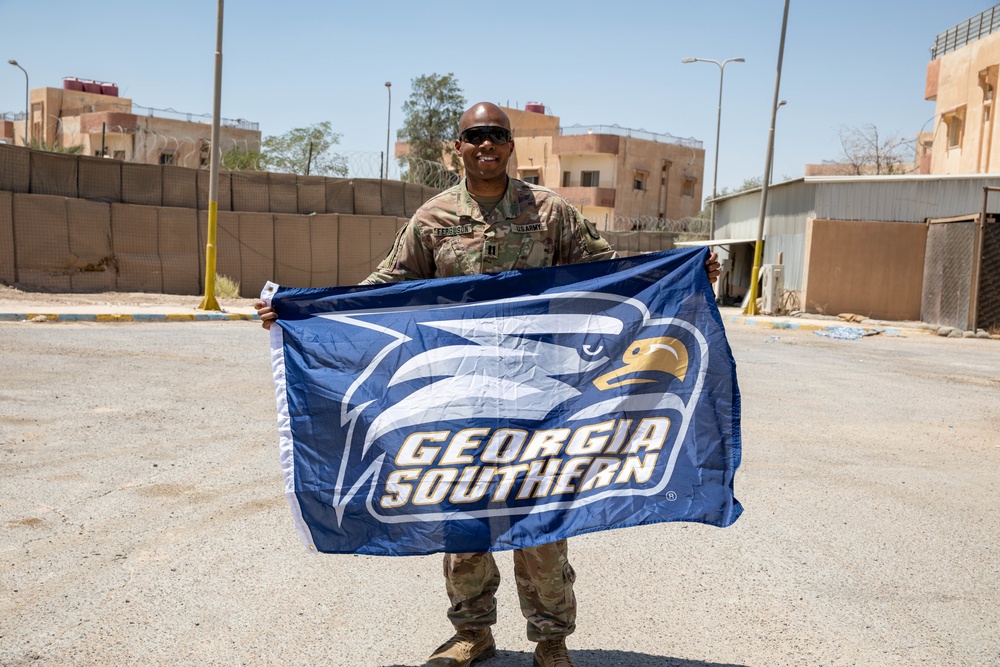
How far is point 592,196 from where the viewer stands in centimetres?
5531

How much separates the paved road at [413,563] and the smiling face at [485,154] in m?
1.81

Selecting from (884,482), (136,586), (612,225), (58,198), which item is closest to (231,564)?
(136,586)

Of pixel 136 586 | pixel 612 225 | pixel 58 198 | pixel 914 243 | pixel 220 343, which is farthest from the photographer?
pixel 612 225

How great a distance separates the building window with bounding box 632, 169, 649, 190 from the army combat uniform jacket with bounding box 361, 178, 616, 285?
54336 millimetres

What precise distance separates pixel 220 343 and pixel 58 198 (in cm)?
995

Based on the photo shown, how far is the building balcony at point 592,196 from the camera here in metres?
55.1

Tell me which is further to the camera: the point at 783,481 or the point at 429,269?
the point at 783,481

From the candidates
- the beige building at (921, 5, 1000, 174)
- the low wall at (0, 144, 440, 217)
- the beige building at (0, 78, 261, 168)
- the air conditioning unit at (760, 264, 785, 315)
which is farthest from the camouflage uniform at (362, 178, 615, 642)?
the beige building at (0, 78, 261, 168)

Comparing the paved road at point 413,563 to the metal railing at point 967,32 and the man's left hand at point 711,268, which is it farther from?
the metal railing at point 967,32

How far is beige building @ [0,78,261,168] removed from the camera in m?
48.5

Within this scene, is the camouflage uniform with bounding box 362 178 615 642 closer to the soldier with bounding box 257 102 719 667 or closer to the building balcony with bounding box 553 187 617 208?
the soldier with bounding box 257 102 719 667

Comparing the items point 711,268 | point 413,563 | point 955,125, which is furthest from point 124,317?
point 955,125

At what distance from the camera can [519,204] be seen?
3428mm

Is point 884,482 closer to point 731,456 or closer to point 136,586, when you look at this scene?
point 731,456
